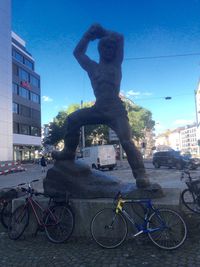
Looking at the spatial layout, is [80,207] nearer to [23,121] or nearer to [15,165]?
[15,165]

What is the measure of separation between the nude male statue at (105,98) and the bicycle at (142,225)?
1.03 metres

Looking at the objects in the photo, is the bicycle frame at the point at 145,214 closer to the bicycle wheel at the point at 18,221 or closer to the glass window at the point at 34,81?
the bicycle wheel at the point at 18,221

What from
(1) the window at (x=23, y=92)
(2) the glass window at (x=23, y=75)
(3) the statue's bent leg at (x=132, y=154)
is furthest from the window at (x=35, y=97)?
(3) the statue's bent leg at (x=132, y=154)

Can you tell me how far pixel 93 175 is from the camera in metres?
6.80

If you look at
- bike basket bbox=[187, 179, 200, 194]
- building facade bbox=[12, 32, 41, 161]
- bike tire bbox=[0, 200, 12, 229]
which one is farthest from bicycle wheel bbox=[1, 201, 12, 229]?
building facade bbox=[12, 32, 41, 161]

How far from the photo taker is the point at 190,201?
7770 mm

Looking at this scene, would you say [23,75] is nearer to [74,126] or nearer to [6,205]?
[6,205]

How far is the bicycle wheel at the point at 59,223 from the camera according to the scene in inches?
224

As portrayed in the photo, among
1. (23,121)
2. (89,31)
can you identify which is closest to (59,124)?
(23,121)

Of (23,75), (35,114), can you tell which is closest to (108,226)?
(23,75)

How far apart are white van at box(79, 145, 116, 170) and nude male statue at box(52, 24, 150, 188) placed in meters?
20.9

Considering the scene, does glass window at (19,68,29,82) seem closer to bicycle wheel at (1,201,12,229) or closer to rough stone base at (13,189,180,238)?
bicycle wheel at (1,201,12,229)

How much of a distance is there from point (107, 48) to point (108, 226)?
11.4 ft

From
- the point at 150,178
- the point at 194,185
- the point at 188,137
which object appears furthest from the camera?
the point at 188,137
